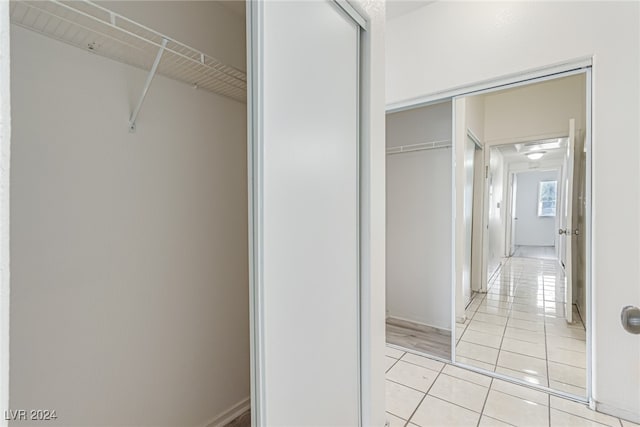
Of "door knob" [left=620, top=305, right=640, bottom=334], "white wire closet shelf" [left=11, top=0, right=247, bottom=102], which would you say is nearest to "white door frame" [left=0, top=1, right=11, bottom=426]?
"white wire closet shelf" [left=11, top=0, right=247, bottom=102]

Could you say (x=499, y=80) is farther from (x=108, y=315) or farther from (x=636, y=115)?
(x=108, y=315)

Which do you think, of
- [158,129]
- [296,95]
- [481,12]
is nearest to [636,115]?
[481,12]

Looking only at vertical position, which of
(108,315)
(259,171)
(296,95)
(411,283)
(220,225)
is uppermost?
(296,95)

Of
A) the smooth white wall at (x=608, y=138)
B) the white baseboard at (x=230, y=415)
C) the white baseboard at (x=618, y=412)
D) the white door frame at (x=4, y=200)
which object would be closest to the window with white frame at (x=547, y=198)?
the smooth white wall at (x=608, y=138)

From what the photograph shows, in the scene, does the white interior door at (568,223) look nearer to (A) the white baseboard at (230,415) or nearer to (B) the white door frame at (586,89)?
(B) the white door frame at (586,89)

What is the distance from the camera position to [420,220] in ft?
10.4

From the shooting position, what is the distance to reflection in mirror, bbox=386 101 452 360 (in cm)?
299

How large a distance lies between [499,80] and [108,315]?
2.71 meters

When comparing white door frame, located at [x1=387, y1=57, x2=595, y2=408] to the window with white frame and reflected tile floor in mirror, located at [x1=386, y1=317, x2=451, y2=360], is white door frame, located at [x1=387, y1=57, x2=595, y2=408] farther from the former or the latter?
the window with white frame

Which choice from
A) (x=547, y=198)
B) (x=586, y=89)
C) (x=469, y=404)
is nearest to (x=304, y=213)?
(x=469, y=404)

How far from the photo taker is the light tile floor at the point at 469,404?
173 cm

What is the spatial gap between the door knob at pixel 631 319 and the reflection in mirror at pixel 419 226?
137 centimetres

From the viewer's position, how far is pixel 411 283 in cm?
325

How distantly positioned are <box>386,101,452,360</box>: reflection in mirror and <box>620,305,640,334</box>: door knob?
54.0 inches
